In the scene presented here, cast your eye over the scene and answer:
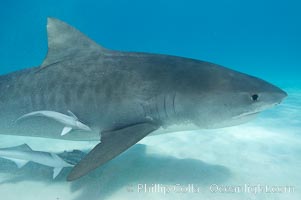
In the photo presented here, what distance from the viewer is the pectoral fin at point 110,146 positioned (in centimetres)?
305

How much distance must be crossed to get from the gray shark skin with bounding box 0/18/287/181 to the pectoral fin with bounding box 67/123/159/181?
0.5 inches

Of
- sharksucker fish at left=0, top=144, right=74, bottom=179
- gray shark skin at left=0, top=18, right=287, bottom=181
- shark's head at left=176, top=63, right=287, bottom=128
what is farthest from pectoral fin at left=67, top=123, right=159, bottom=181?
sharksucker fish at left=0, top=144, right=74, bottom=179

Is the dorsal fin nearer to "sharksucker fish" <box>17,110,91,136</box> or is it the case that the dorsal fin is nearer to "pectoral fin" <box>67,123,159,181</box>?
Result: "sharksucker fish" <box>17,110,91,136</box>

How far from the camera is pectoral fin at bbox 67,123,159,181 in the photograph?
10.0 ft

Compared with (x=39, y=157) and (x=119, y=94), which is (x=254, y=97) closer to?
(x=119, y=94)

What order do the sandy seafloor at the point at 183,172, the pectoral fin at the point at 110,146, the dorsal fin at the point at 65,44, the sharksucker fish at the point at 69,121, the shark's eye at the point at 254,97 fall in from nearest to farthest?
1. the pectoral fin at the point at 110,146
2. the shark's eye at the point at 254,97
3. the sandy seafloor at the point at 183,172
4. the sharksucker fish at the point at 69,121
5. the dorsal fin at the point at 65,44

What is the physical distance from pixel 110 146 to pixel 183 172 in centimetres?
152

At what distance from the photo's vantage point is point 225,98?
12.1 feet

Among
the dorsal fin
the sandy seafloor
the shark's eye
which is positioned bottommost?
the sandy seafloor

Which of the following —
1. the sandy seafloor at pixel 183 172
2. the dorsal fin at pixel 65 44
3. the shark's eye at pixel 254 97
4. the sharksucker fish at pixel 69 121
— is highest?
the dorsal fin at pixel 65 44

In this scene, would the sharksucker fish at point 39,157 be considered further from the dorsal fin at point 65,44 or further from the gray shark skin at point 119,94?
the dorsal fin at point 65,44

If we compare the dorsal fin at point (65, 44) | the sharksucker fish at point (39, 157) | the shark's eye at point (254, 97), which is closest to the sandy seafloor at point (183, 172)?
the sharksucker fish at point (39, 157)

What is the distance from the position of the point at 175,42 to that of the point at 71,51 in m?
147

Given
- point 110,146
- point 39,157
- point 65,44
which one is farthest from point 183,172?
point 65,44
